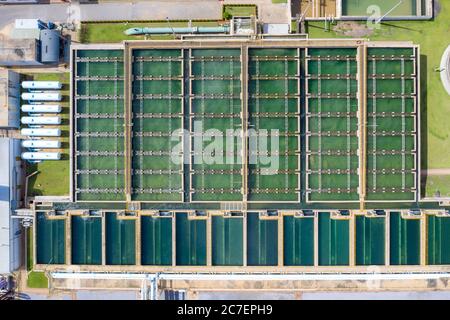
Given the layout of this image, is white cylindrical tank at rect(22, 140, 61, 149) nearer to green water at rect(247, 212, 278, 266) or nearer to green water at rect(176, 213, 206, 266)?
green water at rect(176, 213, 206, 266)

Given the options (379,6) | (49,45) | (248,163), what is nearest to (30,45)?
(49,45)

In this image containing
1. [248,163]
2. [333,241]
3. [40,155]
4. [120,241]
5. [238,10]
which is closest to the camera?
[248,163]

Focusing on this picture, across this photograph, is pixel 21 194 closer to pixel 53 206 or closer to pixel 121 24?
pixel 53 206

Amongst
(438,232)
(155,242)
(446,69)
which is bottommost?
(155,242)

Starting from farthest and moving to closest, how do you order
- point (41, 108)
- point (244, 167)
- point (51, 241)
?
point (41, 108) → point (51, 241) → point (244, 167)

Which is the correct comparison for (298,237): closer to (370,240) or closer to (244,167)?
(370,240)
